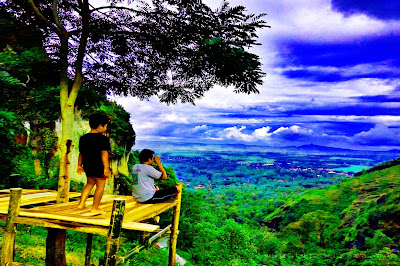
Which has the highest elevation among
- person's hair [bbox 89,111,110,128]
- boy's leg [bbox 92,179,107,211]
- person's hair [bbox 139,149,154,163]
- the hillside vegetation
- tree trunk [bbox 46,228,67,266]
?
person's hair [bbox 89,111,110,128]

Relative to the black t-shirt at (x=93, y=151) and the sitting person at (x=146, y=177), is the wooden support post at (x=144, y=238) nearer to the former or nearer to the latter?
the sitting person at (x=146, y=177)

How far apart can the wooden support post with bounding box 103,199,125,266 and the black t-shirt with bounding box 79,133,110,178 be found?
109 centimetres

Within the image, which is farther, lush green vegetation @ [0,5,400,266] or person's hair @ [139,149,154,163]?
lush green vegetation @ [0,5,400,266]

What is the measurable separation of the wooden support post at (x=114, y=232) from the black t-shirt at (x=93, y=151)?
1.09m

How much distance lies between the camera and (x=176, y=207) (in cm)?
712

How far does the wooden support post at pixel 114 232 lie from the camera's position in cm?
381

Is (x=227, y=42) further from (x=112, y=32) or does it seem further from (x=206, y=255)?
(x=206, y=255)

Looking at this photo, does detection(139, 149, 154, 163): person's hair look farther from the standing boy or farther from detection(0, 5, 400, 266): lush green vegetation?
detection(0, 5, 400, 266): lush green vegetation

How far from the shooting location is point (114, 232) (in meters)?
3.82

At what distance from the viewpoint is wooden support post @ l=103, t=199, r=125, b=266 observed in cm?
381

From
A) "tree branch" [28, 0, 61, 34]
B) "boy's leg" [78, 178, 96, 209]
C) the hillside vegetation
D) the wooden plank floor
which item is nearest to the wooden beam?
the wooden plank floor

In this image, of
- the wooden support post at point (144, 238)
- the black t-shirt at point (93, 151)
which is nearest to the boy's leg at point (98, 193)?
the black t-shirt at point (93, 151)

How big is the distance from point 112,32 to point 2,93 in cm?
280

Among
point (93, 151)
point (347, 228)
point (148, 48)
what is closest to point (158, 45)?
point (148, 48)
